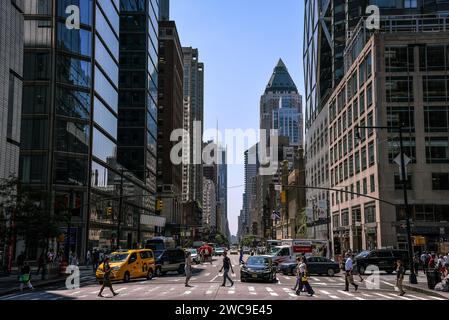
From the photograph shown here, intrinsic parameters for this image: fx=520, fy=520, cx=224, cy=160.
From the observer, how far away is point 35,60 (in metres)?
61.3

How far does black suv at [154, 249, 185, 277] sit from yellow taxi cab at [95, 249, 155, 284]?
3.38 m

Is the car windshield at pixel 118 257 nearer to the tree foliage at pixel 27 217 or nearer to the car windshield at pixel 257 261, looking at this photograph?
the tree foliage at pixel 27 217

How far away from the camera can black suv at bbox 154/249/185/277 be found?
40403 millimetres

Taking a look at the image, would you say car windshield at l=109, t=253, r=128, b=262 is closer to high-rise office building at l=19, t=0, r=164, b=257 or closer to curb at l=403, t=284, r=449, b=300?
curb at l=403, t=284, r=449, b=300

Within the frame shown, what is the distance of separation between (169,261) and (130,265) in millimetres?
8946

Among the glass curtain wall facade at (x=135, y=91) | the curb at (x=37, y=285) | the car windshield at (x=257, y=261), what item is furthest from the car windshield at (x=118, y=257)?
the glass curtain wall facade at (x=135, y=91)

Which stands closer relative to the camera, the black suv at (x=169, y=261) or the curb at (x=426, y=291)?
the curb at (x=426, y=291)

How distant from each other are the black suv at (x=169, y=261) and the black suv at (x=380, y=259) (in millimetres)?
14573

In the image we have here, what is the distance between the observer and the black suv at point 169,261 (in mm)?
40403

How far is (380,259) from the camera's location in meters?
44.0

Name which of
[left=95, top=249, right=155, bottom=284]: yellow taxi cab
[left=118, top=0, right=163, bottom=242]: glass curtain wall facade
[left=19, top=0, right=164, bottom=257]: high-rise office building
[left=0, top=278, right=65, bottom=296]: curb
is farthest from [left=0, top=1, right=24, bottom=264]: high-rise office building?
[left=118, top=0, right=163, bottom=242]: glass curtain wall facade

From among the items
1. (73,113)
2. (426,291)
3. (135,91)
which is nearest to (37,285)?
(426,291)
